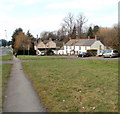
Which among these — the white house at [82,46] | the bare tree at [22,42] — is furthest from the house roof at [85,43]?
the bare tree at [22,42]

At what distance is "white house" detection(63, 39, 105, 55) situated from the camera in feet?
186

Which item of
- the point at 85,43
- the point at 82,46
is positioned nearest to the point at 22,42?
the point at 82,46

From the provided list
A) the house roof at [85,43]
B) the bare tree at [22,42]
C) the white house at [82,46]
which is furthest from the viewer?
the bare tree at [22,42]

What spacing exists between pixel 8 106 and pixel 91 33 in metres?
79.8

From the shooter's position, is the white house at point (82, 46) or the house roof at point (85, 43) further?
the house roof at point (85, 43)

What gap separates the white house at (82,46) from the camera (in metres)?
56.7

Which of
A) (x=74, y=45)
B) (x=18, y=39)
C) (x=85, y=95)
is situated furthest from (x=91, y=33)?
(x=85, y=95)

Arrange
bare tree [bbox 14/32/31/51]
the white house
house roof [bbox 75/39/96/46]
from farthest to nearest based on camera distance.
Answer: bare tree [bbox 14/32/31/51], house roof [bbox 75/39/96/46], the white house

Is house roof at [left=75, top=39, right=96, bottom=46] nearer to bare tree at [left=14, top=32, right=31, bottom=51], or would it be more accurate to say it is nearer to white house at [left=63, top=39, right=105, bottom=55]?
white house at [left=63, top=39, right=105, bottom=55]

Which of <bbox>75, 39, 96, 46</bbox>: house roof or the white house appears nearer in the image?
the white house

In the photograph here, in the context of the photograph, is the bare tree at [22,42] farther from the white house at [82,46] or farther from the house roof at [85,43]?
the house roof at [85,43]

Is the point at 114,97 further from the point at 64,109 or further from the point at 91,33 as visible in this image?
the point at 91,33

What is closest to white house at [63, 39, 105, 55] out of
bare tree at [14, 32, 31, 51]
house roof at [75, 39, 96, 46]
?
house roof at [75, 39, 96, 46]

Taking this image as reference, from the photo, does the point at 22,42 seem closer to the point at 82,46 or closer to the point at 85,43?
the point at 82,46
